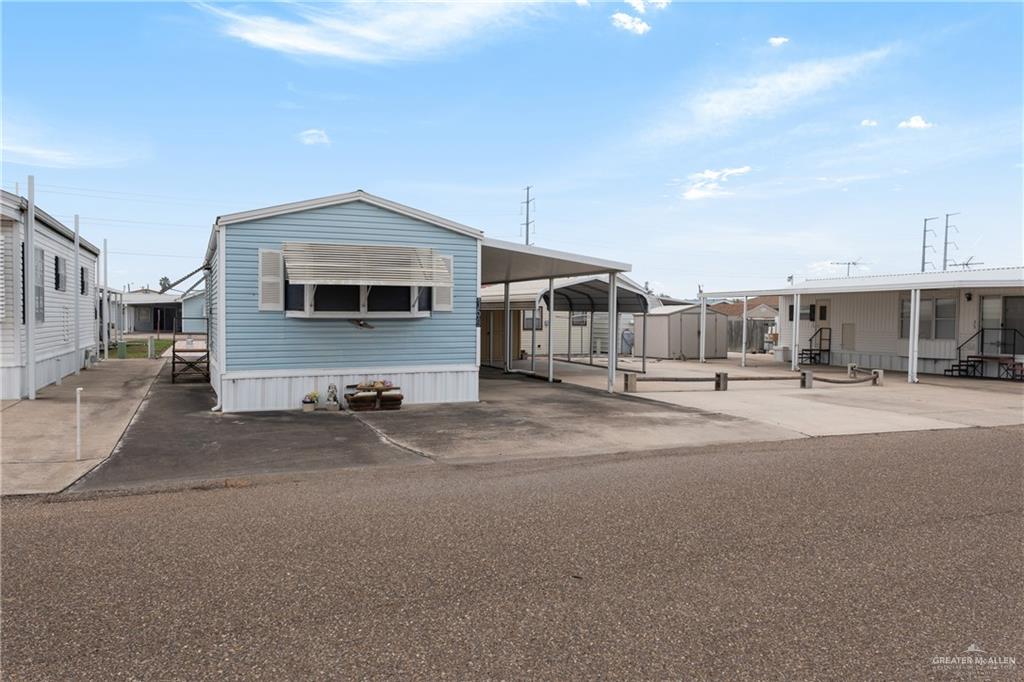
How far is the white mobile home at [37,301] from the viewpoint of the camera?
41.4 feet

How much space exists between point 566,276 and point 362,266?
285 inches

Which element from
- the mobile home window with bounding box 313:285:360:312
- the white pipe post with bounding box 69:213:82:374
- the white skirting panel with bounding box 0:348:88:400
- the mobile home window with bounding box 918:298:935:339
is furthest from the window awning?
the mobile home window with bounding box 918:298:935:339

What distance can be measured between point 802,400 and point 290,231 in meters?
10.5

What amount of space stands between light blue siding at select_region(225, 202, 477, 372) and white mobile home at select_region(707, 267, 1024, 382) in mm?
12466

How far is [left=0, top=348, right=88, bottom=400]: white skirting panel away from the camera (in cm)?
1263

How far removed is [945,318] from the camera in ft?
71.8

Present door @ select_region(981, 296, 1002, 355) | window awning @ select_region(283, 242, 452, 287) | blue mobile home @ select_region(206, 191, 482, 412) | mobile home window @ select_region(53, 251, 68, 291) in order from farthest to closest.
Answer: door @ select_region(981, 296, 1002, 355), mobile home window @ select_region(53, 251, 68, 291), blue mobile home @ select_region(206, 191, 482, 412), window awning @ select_region(283, 242, 452, 287)

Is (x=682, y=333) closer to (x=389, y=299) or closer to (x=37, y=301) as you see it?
(x=389, y=299)

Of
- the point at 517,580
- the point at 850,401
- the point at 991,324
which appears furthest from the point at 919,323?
the point at 517,580

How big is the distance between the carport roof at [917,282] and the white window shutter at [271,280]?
16115 millimetres

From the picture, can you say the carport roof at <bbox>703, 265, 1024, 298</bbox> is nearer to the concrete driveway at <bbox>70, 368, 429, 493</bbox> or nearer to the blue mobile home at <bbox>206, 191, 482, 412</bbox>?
the blue mobile home at <bbox>206, 191, 482, 412</bbox>

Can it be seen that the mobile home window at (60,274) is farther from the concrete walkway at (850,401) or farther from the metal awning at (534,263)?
the concrete walkway at (850,401)

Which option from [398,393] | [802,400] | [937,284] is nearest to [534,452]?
[398,393]

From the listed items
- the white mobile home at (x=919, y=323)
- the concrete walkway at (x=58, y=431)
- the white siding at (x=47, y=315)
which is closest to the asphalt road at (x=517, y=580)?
the concrete walkway at (x=58, y=431)
